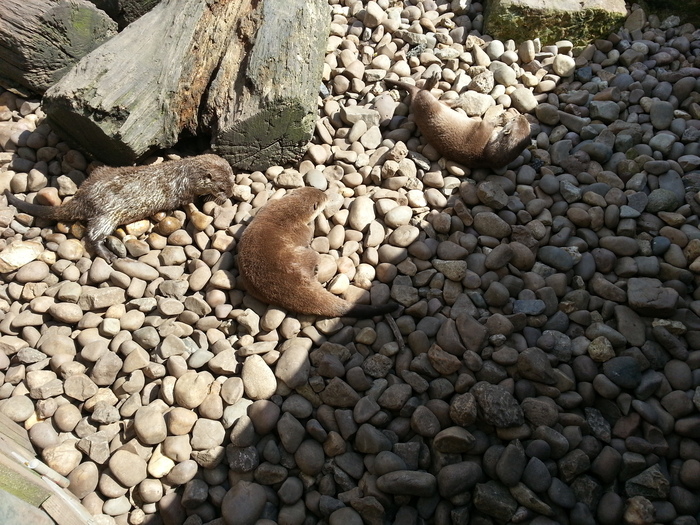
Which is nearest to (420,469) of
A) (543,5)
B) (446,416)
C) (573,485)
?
(446,416)

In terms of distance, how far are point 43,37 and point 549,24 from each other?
4033mm

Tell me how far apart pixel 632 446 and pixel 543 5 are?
11.9ft

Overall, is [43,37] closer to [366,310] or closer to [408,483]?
[366,310]

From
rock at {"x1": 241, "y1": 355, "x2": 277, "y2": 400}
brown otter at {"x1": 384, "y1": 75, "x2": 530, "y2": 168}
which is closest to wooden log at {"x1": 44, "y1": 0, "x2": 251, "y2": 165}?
brown otter at {"x1": 384, "y1": 75, "x2": 530, "y2": 168}

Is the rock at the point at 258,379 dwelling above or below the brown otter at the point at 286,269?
below

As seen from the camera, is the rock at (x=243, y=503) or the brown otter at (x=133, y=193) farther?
the brown otter at (x=133, y=193)

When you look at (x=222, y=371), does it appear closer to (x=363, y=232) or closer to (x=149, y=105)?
(x=363, y=232)

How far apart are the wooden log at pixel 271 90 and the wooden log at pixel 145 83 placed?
16 centimetres

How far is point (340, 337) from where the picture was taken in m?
2.74

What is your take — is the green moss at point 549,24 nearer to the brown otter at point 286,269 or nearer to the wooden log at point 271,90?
the wooden log at point 271,90

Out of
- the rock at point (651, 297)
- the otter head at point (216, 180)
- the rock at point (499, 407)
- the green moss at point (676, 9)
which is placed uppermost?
the green moss at point (676, 9)

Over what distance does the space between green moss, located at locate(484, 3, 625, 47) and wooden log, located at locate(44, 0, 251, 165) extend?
2.13m

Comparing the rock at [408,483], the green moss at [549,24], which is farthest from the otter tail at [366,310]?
the green moss at [549,24]

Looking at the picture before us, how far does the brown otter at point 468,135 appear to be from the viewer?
344cm
